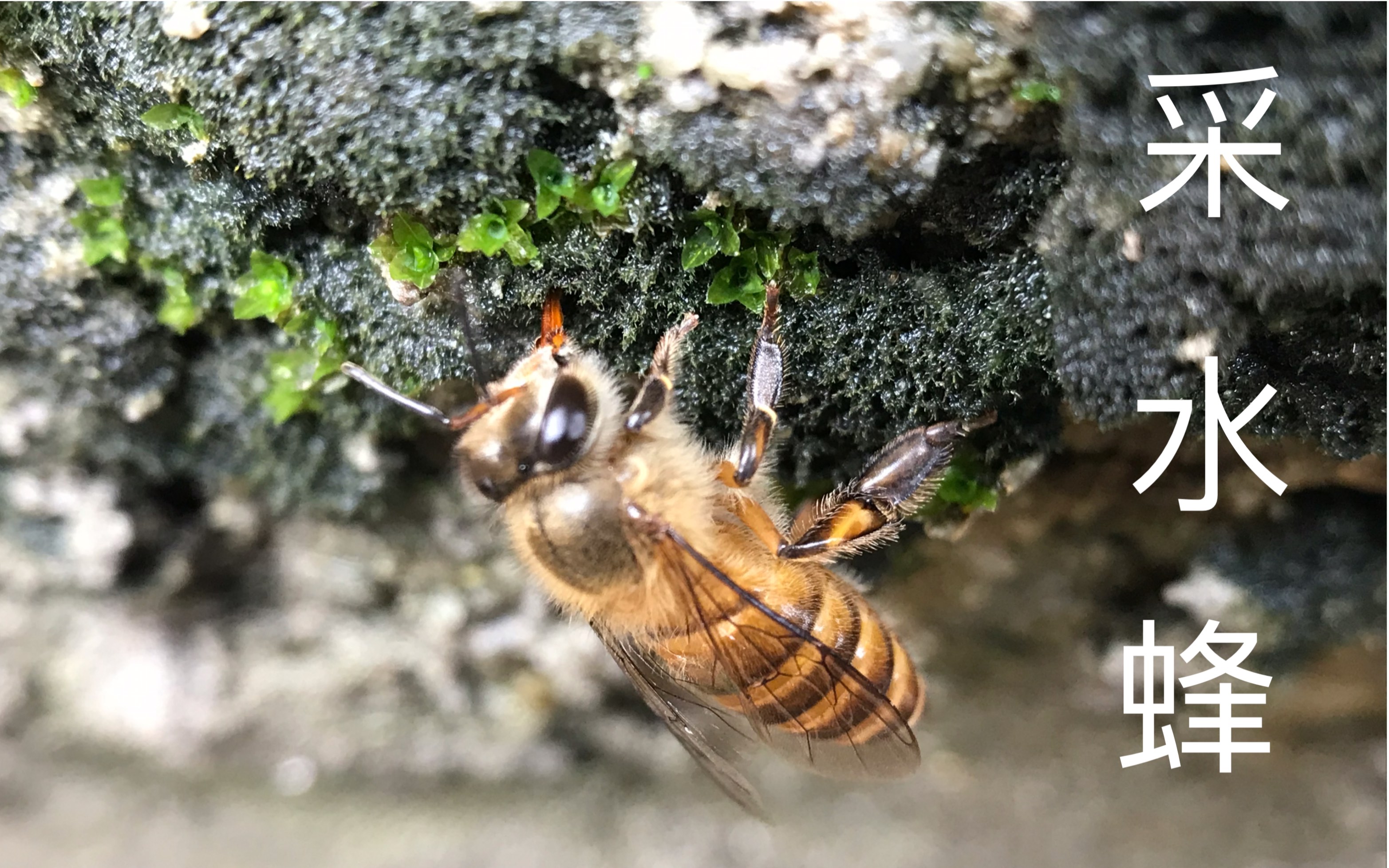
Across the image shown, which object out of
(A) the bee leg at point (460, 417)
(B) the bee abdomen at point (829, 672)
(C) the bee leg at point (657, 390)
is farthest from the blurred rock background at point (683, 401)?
(B) the bee abdomen at point (829, 672)

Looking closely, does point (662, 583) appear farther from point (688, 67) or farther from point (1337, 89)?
point (1337, 89)

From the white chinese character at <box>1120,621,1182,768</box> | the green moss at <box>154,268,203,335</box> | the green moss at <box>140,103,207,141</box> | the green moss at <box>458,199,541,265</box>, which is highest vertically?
the green moss at <box>140,103,207,141</box>

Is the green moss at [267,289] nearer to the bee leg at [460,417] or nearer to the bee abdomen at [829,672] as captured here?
the bee leg at [460,417]

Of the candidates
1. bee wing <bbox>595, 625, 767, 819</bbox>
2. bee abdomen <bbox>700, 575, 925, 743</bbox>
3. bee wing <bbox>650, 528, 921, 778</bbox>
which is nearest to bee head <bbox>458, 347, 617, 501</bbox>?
bee wing <bbox>650, 528, 921, 778</bbox>

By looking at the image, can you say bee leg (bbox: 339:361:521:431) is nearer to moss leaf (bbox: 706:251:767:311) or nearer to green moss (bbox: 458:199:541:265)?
green moss (bbox: 458:199:541:265)

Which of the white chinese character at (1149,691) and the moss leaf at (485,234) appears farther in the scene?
the white chinese character at (1149,691)

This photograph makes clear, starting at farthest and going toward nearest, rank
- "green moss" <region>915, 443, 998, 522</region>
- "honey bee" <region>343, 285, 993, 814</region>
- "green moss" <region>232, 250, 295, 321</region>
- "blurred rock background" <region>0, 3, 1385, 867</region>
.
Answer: "green moss" <region>915, 443, 998, 522</region>, "green moss" <region>232, 250, 295, 321</region>, "honey bee" <region>343, 285, 993, 814</region>, "blurred rock background" <region>0, 3, 1385, 867</region>

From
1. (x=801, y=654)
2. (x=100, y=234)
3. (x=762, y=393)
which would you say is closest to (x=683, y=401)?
(x=762, y=393)
